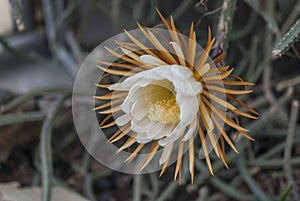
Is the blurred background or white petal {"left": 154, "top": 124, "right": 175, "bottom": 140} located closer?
white petal {"left": 154, "top": 124, "right": 175, "bottom": 140}

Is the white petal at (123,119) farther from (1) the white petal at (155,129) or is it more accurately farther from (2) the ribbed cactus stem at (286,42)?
(2) the ribbed cactus stem at (286,42)

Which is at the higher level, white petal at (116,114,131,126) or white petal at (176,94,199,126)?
white petal at (176,94,199,126)

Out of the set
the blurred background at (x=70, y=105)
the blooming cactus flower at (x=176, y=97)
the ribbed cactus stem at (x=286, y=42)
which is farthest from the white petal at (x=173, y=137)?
the blurred background at (x=70, y=105)

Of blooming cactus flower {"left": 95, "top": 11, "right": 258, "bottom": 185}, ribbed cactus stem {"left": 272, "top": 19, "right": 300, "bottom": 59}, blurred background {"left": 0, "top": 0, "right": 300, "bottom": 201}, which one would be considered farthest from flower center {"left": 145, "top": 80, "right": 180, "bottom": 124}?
blurred background {"left": 0, "top": 0, "right": 300, "bottom": 201}

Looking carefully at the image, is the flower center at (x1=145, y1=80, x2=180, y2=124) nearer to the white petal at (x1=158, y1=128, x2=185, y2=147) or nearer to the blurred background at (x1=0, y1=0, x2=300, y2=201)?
the white petal at (x1=158, y1=128, x2=185, y2=147)

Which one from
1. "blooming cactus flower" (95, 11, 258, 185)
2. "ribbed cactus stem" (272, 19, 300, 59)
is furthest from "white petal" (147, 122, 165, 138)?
"ribbed cactus stem" (272, 19, 300, 59)

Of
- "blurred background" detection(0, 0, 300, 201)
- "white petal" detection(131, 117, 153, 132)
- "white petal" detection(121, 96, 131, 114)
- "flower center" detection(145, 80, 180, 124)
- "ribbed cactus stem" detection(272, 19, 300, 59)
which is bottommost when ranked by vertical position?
"blurred background" detection(0, 0, 300, 201)

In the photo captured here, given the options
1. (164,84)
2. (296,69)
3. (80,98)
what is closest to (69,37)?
(80,98)

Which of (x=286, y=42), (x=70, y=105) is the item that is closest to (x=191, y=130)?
(x=286, y=42)
